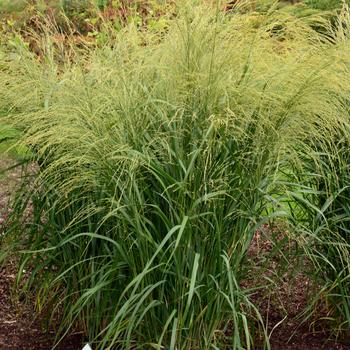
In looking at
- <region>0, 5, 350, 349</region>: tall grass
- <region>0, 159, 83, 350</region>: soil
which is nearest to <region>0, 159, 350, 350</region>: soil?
<region>0, 159, 83, 350</region>: soil

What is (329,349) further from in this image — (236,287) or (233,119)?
(233,119)

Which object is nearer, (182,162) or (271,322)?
(182,162)

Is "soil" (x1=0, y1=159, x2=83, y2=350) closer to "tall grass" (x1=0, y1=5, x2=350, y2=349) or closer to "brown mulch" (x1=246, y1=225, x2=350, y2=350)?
"tall grass" (x1=0, y1=5, x2=350, y2=349)

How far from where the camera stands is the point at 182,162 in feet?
12.1

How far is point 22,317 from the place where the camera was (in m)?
4.77

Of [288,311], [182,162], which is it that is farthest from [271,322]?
[182,162]

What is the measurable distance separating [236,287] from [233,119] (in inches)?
31.0

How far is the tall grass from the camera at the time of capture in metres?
3.66

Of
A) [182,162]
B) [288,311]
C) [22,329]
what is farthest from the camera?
[288,311]

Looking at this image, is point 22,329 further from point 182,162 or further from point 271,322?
point 182,162

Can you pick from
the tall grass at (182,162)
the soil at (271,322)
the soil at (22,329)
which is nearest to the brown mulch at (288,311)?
the soil at (271,322)

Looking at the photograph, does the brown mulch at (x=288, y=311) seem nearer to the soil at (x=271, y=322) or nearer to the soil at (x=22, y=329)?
the soil at (x=271, y=322)

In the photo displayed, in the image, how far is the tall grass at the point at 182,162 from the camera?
144 inches

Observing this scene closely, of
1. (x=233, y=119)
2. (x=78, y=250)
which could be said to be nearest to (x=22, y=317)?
(x=78, y=250)
